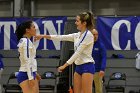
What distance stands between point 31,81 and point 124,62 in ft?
15.4

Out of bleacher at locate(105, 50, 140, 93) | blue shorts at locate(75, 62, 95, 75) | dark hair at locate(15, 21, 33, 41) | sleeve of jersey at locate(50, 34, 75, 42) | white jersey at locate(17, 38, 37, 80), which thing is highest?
dark hair at locate(15, 21, 33, 41)

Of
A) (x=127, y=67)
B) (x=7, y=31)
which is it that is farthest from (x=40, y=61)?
(x=127, y=67)

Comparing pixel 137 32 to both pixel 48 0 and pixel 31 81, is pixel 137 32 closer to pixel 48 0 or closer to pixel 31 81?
pixel 48 0

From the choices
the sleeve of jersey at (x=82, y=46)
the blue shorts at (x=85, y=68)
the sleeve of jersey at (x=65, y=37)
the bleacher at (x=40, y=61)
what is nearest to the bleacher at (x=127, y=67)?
the bleacher at (x=40, y=61)

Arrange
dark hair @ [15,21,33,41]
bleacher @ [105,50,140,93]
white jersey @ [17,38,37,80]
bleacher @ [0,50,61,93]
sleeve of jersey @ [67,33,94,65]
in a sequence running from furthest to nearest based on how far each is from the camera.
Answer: bleacher @ [0,50,61,93] < bleacher @ [105,50,140,93] < dark hair @ [15,21,33,41] < white jersey @ [17,38,37,80] < sleeve of jersey @ [67,33,94,65]

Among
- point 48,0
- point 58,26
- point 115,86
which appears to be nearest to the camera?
point 115,86

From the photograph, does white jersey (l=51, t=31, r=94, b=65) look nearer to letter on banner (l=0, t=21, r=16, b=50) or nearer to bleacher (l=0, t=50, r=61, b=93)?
bleacher (l=0, t=50, r=61, b=93)

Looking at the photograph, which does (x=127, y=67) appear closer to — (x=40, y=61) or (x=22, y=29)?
(x=40, y=61)

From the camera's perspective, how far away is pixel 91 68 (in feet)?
14.6

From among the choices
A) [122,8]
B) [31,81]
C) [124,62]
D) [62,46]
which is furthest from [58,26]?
[31,81]

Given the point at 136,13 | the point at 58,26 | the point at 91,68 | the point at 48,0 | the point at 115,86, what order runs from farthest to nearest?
the point at 48,0 → the point at 136,13 → the point at 58,26 → the point at 115,86 → the point at 91,68

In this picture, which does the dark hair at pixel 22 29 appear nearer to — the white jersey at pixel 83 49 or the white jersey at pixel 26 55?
the white jersey at pixel 26 55

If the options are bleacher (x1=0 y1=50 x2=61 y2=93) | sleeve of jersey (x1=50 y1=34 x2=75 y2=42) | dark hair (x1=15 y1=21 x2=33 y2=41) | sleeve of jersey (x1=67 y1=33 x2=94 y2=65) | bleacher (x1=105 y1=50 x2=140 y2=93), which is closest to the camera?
sleeve of jersey (x1=67 y1=33 x2=94 y2=65)

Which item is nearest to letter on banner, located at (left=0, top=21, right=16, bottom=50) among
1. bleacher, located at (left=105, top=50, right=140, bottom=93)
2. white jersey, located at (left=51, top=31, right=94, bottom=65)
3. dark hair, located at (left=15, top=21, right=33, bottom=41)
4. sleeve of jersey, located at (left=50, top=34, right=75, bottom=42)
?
bleacher, located at (left=105, top=50, right=140, bottom=93)
